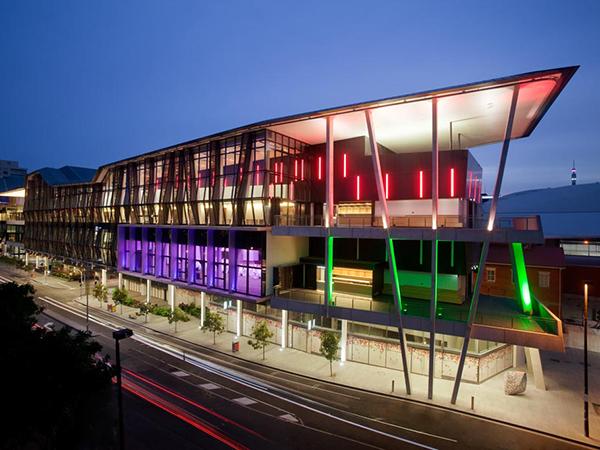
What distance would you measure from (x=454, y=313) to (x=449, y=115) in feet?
46.2

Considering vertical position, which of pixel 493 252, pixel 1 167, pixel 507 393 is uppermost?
pixel 1 167

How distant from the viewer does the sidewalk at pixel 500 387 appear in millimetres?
19000

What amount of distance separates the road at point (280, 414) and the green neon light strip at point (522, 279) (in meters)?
8.53

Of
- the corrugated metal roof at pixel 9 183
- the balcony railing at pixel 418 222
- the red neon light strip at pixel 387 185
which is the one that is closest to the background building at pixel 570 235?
the balcony railing at pixel 418 222

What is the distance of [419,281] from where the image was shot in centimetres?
2819

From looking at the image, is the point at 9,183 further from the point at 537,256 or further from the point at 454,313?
the point at 537,256

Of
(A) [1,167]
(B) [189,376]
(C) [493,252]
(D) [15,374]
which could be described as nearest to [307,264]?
(B) [189,376]

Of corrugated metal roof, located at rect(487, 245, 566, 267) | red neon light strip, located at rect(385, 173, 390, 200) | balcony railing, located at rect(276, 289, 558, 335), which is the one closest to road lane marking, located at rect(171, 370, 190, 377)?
balcony railing, located at rect(276, 289, 558, 335)

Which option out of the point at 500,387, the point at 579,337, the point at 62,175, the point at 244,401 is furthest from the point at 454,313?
the point at 62,175

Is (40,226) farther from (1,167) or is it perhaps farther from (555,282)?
(1,167)

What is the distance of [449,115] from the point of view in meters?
24.6

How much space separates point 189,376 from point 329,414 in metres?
10.4

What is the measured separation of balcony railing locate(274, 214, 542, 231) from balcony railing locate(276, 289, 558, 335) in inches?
224

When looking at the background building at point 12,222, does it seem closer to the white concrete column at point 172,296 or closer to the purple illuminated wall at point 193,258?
the purple illuminated wall at point 193,258
